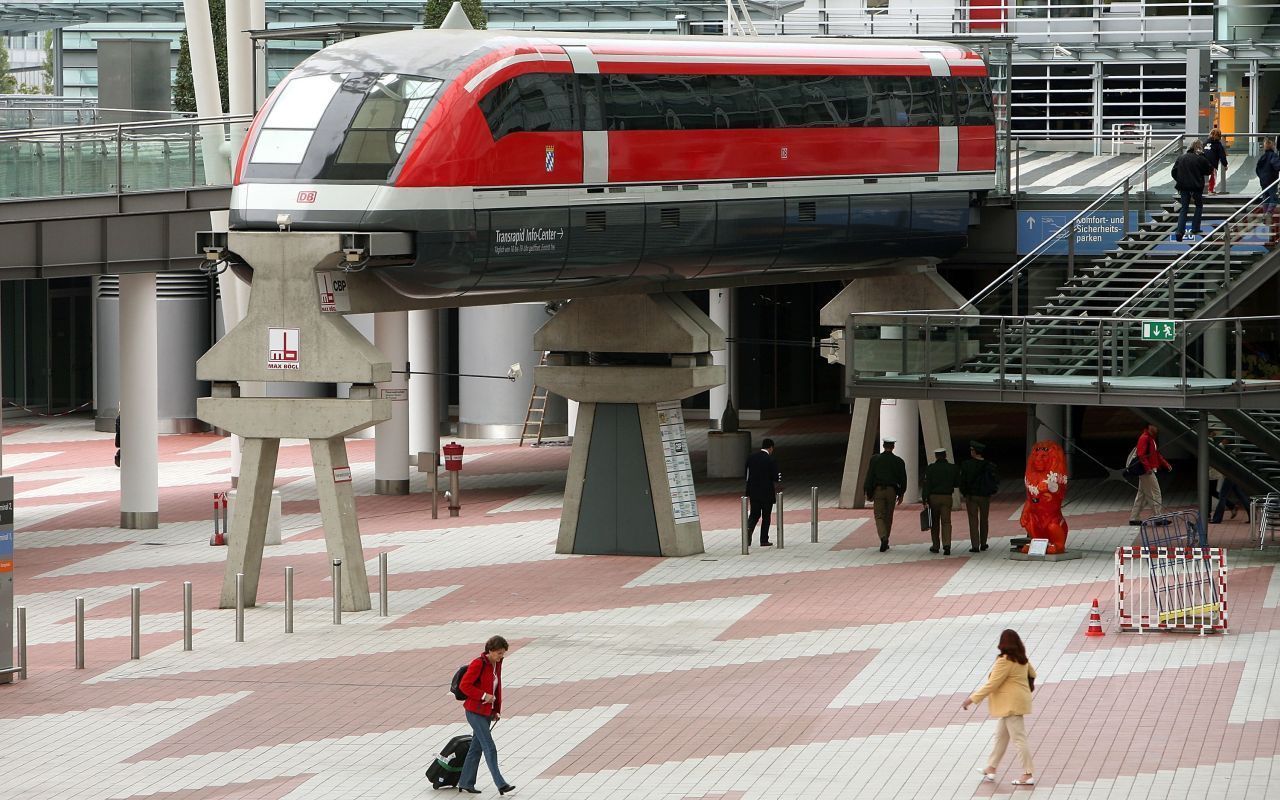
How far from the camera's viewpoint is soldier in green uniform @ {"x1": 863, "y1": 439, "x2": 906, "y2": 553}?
27380 millimetres

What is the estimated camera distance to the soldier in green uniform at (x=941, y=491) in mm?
27062

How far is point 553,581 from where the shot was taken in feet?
84.6

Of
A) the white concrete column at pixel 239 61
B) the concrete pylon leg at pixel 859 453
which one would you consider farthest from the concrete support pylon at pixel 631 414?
the white concrete column at pixel 239 61

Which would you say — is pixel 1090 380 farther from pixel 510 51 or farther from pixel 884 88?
pixel 510 51

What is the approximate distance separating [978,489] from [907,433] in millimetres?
6592

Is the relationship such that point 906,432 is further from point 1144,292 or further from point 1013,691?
point 1013,691

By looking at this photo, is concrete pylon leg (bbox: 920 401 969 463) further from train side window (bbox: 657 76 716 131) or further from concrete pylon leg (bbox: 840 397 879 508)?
train side window (bbox: 657 76 716 131)

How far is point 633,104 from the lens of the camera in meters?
24.8

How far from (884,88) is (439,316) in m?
13.1

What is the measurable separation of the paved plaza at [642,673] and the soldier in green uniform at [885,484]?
1.50 feet

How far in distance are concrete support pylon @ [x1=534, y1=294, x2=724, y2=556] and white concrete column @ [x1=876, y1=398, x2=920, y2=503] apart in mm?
6720

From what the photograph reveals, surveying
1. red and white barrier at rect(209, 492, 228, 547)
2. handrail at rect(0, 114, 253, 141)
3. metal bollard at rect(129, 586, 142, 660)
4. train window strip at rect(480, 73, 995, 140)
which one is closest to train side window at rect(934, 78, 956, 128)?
train window strip at rect(480, 73, 995, 140)

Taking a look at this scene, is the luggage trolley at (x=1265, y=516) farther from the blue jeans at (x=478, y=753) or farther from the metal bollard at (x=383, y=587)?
the blue jeans at (x=478, y=753)

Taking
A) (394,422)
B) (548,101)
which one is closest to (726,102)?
(548,101)
